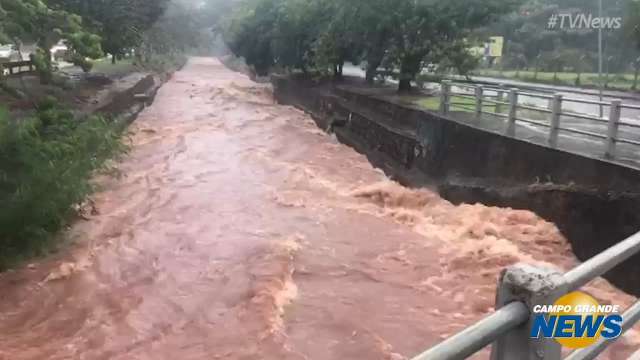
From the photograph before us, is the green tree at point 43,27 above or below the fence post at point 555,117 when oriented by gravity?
above

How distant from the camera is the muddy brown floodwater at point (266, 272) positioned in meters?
7.07

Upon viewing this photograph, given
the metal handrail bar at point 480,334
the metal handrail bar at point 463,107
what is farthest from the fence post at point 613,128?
the metal handrail bar at point 480,334

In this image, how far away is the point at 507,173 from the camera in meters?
11.9

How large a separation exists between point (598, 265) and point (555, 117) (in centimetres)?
895

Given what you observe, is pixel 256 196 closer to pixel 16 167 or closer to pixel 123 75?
pixel 16 167

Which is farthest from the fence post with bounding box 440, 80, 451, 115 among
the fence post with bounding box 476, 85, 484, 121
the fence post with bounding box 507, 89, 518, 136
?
the fence post with bounding box 507, 89, 518, 136

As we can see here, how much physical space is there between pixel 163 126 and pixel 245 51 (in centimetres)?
2603

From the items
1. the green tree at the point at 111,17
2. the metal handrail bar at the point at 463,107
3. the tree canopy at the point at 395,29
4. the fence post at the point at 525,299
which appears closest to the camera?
the fence post at the point at 525,299

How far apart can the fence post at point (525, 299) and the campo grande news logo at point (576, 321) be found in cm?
2

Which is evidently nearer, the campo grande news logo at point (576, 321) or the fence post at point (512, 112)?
the campo grande news logo at point (576, 321)

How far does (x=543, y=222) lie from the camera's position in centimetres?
1019

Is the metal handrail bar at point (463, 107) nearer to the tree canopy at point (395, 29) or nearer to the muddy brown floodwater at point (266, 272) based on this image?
the muddy brown floodwater at point (266, 272)

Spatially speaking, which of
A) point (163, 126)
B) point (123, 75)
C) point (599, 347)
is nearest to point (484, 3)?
point (163, 126)

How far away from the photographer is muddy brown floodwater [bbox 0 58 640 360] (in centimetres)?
707
